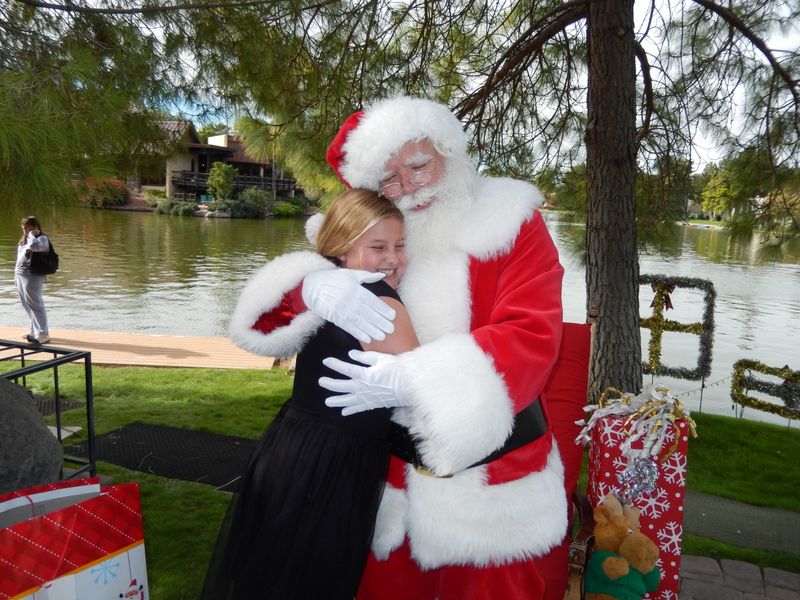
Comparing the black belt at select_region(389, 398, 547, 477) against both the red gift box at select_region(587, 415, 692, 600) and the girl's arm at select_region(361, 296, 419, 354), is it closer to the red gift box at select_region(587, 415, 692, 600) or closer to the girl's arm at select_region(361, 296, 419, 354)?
the girl's arm at select_region(361, 296, 419, 354)

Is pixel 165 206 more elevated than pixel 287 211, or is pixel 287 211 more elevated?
pixel 165 206

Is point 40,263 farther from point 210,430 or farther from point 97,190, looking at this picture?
point 97,190

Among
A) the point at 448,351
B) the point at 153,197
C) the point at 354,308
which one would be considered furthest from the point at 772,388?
the point at 153,197

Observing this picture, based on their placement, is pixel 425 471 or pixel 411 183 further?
pixel 411 183

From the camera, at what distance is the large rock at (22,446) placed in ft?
6.80

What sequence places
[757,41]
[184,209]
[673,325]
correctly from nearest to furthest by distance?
[757,41] → [673,325] → [184,209]

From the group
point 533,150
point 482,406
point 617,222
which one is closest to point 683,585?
point 482,406

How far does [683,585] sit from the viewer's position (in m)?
2.71

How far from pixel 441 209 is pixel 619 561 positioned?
4.64 feet

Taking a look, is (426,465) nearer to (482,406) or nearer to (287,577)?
(482,406)

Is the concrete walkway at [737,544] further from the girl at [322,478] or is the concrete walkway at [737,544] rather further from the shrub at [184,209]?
the shrub at [184,209]

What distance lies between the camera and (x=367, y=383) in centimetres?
138

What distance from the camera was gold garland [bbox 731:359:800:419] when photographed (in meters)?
5.16

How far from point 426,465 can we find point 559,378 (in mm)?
1094
